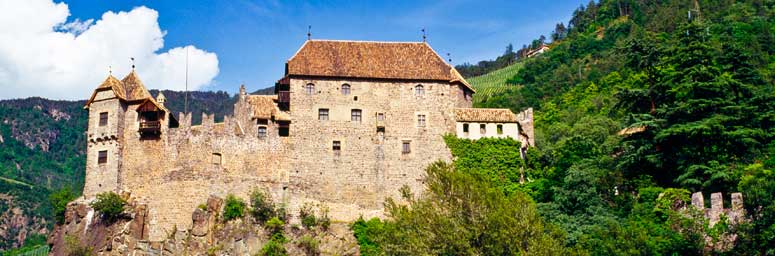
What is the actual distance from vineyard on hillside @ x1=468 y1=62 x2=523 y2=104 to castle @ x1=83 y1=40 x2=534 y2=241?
5096cm

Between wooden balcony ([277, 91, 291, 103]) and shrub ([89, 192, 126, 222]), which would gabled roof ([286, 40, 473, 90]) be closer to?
wooden balcony ([277, 91, 291, 103])

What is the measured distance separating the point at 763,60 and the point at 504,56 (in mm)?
85503

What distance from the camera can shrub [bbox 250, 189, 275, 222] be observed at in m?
49.9

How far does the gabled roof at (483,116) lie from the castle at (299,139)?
110mm

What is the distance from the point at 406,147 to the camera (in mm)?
52156

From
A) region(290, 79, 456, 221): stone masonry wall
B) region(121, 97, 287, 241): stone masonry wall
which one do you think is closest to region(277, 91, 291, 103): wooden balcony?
region(290, 79, 456, 221): stone masonry wall

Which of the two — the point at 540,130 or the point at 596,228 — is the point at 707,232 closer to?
the point at 596,228

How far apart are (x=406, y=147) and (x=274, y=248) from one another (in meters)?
10.0

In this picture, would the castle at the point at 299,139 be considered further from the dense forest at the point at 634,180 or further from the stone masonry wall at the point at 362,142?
the dense forest at the point at 634,180

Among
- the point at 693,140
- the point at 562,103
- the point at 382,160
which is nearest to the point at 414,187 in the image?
the point at 382,160

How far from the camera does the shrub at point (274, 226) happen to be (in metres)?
49.7

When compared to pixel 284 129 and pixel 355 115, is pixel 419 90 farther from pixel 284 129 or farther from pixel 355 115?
pixel 284 129

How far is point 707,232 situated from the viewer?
3869cm

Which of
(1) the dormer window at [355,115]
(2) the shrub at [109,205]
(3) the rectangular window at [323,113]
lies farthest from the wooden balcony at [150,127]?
(1) the dormer window at [355,115]
